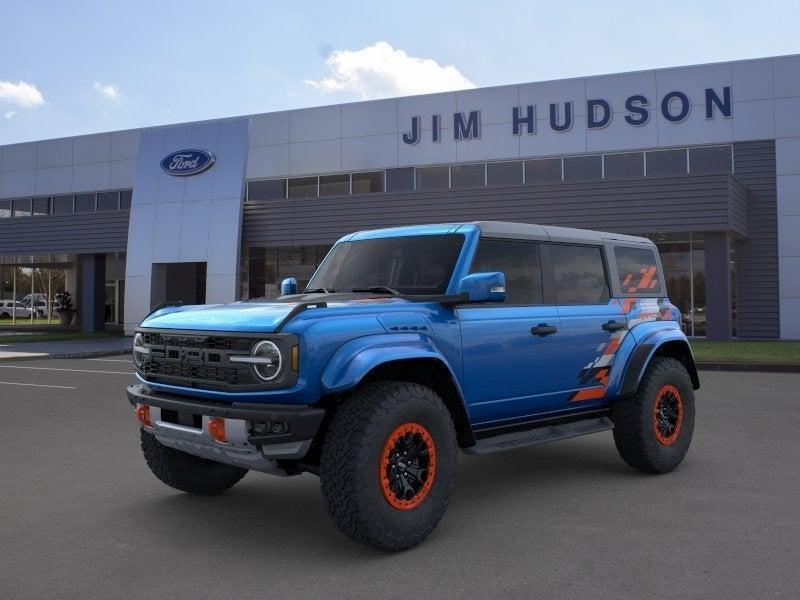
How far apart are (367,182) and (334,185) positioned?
1288mm

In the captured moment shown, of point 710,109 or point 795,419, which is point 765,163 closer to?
point 710,109

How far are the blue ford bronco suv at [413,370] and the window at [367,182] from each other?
20.1 metres

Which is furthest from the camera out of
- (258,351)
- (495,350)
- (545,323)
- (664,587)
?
(545,323)

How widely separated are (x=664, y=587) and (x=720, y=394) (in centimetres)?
837

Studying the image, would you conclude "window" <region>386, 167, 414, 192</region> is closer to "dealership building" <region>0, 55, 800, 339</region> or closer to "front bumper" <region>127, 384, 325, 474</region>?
"dealership building" <region>0, 55, 800, 339</region>

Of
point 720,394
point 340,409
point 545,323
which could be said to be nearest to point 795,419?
point 720,394

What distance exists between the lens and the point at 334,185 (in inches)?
1051

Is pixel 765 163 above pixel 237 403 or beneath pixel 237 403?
above

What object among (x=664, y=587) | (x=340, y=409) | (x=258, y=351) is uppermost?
(x=258, y=351)

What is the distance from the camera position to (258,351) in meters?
4.08

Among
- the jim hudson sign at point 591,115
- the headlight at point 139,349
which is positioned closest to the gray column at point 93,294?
the jim hudson sign at point 591,115

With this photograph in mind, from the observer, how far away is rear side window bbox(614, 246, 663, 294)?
635 cm

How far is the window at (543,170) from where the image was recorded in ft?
78.5

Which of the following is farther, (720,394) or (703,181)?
(703,181)
